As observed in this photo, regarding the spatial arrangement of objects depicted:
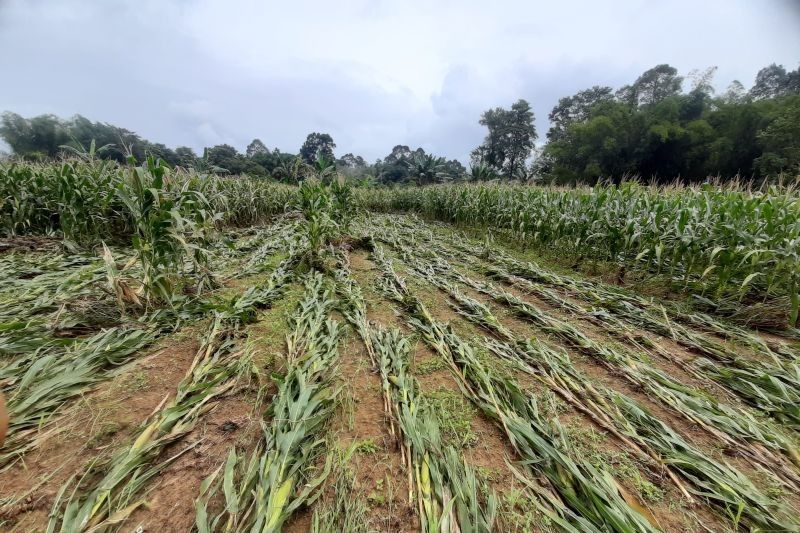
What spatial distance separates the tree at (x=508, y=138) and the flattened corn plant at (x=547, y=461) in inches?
1746

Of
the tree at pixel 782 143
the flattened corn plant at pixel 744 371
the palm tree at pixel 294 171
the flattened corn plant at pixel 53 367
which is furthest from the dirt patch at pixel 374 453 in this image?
the tree at pixel 782 143

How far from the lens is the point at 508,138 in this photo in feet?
140

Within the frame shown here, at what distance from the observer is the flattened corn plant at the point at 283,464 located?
978 millimetres

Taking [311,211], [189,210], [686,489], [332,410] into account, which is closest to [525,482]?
[686,489]

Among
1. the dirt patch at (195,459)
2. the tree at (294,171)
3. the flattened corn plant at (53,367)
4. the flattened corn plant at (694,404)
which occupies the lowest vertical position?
the flattened corn plant at (694,404)

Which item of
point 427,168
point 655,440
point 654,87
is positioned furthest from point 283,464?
point 654,87

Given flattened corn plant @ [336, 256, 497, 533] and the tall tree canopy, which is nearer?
flattened corn plant @ [336, 256, 497, 533]

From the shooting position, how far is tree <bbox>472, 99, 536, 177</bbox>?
137ft

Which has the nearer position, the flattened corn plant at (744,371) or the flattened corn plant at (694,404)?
the flattened corn plant at (694,404)

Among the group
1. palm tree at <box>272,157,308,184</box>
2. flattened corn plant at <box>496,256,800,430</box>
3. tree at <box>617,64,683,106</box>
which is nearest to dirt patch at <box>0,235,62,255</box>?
palm tree at <box>272,157,308,184</box>

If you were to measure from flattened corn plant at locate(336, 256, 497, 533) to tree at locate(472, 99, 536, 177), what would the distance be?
44.6 metres

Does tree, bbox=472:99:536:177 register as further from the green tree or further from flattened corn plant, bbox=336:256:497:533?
flattened corn plant, bbox=336:256:497:533

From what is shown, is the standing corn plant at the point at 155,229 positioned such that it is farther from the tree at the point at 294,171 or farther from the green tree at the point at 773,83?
the green tree at the point at 773,83

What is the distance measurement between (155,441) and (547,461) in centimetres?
169
